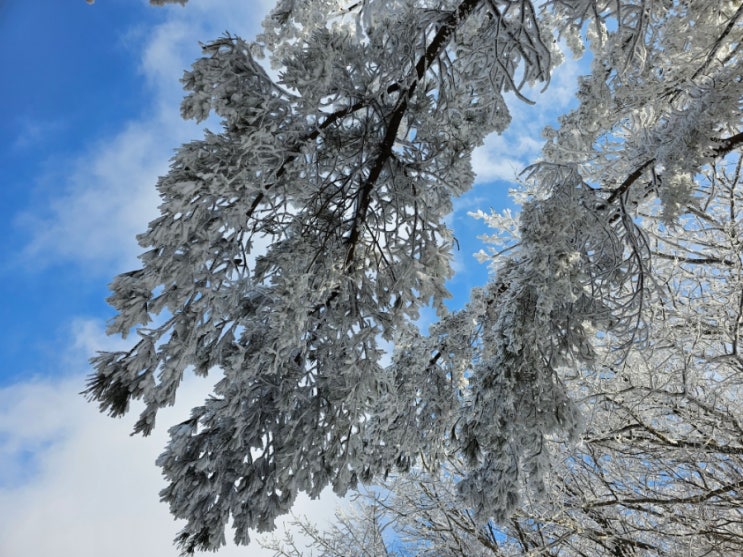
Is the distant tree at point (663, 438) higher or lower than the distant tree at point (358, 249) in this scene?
lower

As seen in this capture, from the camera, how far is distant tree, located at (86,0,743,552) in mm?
2807

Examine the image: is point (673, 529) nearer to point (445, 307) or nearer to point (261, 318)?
point (445, 307)

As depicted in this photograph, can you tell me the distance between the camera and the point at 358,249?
3.76m

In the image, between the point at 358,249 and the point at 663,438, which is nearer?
the point at 358,249

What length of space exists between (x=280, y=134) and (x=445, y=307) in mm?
1711

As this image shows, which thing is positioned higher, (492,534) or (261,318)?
(261,318)

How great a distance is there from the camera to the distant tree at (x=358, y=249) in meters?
2.81

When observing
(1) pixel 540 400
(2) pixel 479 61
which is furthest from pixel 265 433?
(2) pixel 479 61

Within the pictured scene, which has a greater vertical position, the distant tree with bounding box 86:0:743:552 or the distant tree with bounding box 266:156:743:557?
the distant tree with bounding box 86:0:743:552

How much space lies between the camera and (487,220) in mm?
9281

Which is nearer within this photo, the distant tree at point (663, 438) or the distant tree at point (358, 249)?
the distant tree at point (358, 249)

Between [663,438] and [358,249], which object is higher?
[358,249]

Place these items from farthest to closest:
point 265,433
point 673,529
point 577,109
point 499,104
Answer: point 673,529
point 577,109
point 265,433
point 499,104

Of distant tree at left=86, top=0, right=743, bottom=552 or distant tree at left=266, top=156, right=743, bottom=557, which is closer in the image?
distant tree at left=86, top=0, right=743, bottom=552
